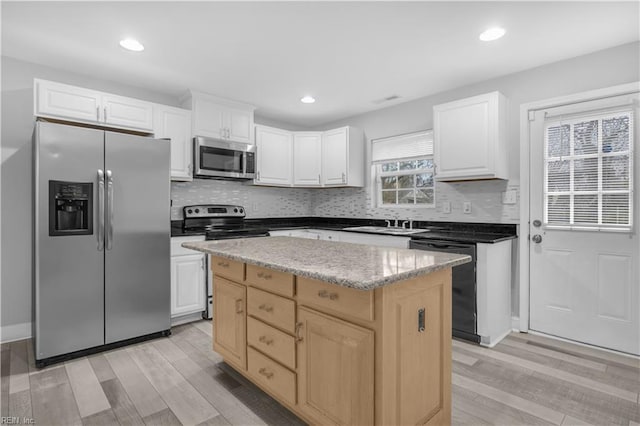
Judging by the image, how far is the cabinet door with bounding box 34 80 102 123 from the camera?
9.31 feet

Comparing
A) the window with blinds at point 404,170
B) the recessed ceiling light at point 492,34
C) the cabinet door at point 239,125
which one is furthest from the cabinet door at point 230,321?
the window with blinds at point 404,170

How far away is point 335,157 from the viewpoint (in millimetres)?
4551

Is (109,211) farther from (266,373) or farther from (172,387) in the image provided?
(266,373)

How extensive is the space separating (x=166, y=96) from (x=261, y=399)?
3.32m

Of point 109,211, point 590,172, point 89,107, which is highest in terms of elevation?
point 89,107

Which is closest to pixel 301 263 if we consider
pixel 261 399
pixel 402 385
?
pixel 402 385

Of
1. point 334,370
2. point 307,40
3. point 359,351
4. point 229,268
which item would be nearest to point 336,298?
Answer: point 359,351

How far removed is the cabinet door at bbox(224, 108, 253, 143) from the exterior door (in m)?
3.03

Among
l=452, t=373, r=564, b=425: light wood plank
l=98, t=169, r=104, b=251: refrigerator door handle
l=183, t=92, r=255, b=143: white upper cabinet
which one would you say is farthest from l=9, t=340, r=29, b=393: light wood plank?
l=452, t=373, r=564, b=425: light wood plank

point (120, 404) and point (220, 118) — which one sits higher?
point (220, 118)

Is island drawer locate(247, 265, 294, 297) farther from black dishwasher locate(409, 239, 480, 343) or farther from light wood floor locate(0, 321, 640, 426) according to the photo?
black dishwasher locate(409, 239, 480, 343)

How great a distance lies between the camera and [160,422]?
1857mm

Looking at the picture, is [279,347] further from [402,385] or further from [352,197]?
[352,197]

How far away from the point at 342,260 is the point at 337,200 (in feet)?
11.0
